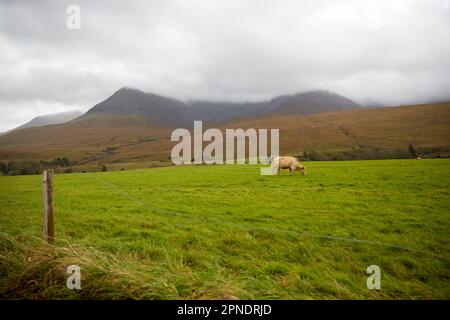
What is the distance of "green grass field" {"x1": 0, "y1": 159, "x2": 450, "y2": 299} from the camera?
4.09m

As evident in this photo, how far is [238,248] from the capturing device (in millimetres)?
7070

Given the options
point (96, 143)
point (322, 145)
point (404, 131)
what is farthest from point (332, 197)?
point (96, 143)

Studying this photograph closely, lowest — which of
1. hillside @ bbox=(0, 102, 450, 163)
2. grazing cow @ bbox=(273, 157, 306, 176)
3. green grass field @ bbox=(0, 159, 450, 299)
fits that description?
green grass field @ bbox=(0, 159, 450, 299)

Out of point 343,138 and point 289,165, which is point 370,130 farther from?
point 289,165

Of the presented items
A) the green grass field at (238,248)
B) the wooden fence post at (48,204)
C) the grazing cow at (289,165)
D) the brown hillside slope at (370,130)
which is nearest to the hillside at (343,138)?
the brown hillside slope at (370,130)

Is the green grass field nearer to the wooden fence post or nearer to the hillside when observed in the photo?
the wooden fence post

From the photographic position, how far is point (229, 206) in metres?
12.7

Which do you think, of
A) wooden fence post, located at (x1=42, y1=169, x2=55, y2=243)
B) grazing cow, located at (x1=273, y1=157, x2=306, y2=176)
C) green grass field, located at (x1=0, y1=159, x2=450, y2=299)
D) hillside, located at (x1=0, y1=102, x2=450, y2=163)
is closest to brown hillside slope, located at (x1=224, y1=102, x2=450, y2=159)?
hillside, located at (x1=0, y1=102, x2=450, y2=163)

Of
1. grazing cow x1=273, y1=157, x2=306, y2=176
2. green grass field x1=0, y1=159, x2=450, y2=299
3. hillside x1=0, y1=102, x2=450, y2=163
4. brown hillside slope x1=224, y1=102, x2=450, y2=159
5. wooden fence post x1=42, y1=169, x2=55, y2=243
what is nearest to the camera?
green grass field x1=0, y1=159, x2=450, y2=299

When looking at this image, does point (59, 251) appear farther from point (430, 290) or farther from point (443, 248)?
point (443, 248)

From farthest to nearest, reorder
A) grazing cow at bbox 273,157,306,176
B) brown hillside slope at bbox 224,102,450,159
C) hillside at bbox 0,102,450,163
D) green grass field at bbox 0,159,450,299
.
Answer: brown hillside slope at bbox 224,102,450,159 < hillside at bbox 0,102,450,163 < grazing cow at bbox 273,157,306,176 < green grass field at bbox 0,159,450,299

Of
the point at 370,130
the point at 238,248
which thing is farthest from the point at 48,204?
the point at 370,130

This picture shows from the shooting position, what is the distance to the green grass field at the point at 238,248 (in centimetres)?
409
